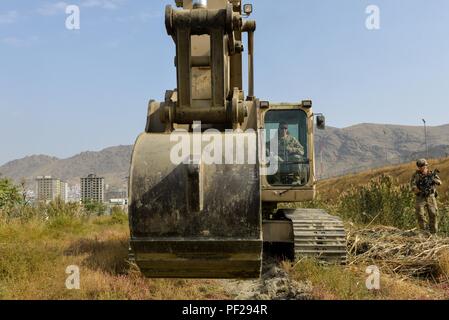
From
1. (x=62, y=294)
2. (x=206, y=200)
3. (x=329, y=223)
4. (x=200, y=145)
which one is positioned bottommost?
(x=62, y=294)

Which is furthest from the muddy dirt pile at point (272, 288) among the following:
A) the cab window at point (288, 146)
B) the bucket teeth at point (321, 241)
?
the cab window at point (288, 146)

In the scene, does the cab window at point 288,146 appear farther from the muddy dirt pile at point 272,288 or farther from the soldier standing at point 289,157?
the muddy dirt pile at point 272,288

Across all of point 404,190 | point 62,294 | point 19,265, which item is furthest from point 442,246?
point 19,265

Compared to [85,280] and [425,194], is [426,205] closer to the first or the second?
[425,194]

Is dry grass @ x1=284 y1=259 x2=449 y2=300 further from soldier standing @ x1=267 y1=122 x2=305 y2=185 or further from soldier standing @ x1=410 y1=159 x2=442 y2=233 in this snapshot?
soldier standing @ x1=410 y1=159 x2=442 y2=233

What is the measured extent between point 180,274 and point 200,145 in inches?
33.9

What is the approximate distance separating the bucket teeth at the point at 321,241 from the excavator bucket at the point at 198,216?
418 cm

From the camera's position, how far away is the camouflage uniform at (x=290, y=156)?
25.5 ft

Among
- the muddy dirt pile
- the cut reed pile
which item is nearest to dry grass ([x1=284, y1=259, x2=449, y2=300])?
the muddy dirt pile

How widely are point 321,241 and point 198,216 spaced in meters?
4.60

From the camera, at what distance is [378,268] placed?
24.2ft

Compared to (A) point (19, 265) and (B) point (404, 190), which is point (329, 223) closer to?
(A) point (19, 265)

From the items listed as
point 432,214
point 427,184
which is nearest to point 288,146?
point 427,184

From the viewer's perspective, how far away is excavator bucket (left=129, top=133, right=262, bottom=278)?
2.69 meters
